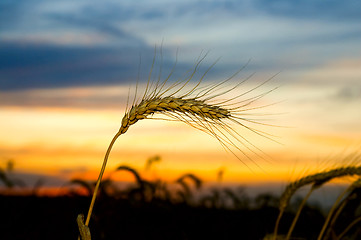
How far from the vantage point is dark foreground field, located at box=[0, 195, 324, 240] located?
5617mm

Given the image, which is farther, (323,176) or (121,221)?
(121,221)

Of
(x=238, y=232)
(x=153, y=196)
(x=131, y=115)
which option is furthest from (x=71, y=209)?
(x=131, y=115)

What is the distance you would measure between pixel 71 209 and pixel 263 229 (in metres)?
2.39

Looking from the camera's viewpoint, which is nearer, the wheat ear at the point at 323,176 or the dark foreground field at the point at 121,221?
the wheat ear at the point at 323,176

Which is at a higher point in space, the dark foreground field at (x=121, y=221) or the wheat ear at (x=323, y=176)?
the wheat ear at (x=323, y=176)

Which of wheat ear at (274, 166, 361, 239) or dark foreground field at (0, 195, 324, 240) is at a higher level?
wheat ear at (274, 166, 361, 239)

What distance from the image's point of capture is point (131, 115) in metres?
2.80

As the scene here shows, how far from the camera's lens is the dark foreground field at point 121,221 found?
18.4ft

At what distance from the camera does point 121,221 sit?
229 inches

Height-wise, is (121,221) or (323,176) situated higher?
(323,176)

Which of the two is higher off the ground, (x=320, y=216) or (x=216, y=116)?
(x=216, y=116)

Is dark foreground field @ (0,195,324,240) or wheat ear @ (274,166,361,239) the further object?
dark foreground field @ (0,195,324,240)

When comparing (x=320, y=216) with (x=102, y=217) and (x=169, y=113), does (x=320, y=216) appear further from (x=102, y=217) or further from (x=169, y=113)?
(x=169, y=113)

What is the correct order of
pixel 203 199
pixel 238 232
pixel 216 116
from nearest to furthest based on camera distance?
1. pixel 216 116
2. pixel 238 232
3. pixel 203 199
